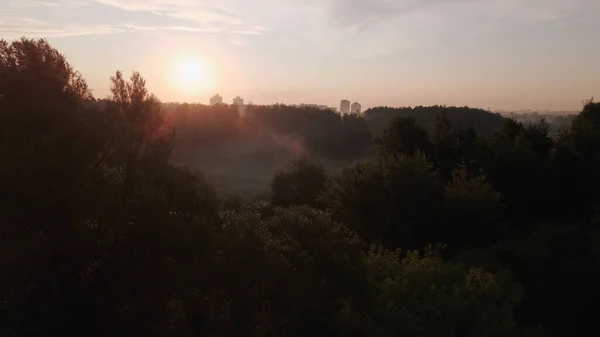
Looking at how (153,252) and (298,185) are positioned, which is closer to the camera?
(153,252)

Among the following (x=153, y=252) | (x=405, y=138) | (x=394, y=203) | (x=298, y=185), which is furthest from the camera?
(x=298, y=185)

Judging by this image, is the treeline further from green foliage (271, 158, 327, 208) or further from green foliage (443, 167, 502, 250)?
green foliage (443, 167, 502, 250)

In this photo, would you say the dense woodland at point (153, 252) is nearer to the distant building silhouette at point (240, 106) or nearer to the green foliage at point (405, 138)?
the green foliage at point (405, 138)

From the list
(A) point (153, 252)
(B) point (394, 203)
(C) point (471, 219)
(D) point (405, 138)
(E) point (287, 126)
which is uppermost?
(D) point (405, 138)

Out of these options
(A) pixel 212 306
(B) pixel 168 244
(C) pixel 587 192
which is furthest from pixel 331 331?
(C) pixel 587 192

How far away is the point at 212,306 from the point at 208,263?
35.4 inches

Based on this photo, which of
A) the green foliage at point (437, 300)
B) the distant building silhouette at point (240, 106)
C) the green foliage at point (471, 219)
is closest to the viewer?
the green foliage at point (437, 300)

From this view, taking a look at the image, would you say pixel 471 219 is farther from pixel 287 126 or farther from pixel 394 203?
pixel 287 126

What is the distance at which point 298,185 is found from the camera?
132 feet

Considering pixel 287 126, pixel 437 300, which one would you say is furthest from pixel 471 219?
pixel 287 126

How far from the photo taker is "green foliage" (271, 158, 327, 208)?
129 feet

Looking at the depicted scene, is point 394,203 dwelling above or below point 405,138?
below

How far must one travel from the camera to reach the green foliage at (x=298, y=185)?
129 ft

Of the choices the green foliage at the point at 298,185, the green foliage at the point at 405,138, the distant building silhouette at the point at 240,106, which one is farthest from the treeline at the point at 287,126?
the green foliage at the point at 405,138
